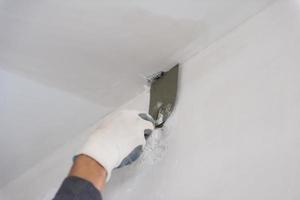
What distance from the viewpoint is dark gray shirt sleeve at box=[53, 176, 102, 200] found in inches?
29.1

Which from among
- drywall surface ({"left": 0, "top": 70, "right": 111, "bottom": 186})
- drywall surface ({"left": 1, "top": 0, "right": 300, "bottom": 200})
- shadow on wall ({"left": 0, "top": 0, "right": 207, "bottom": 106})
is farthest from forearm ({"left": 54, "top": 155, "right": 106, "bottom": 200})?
drywall surface ({"left": 0, "top": 70, "right": 111, "bottom": 186})

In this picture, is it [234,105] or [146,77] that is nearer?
[234,105]

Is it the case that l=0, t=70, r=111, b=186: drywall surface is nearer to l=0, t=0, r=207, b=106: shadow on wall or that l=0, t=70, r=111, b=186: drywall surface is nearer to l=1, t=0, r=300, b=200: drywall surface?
l=0, t=0, r=207, b=106: shadow on wall

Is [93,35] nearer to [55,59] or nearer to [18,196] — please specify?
[55,59]

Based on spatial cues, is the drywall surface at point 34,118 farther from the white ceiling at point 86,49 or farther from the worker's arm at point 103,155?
the worker's arm at point 103,155

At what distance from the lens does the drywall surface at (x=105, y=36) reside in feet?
3.07

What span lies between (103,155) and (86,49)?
0.34 metres

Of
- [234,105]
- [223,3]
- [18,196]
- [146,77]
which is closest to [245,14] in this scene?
[223,3]

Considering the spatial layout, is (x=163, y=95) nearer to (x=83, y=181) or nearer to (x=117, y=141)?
(x=117, y=141)

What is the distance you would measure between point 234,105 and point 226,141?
0.28ft

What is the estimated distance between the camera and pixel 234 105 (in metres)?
0.84

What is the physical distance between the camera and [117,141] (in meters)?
0.91

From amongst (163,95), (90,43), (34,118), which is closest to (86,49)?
(90,43)

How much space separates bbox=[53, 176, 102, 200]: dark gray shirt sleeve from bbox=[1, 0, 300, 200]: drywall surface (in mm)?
188
